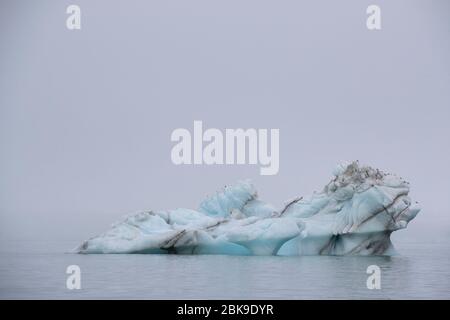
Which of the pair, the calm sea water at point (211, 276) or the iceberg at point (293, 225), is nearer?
the calm sea water at point (211, 276)

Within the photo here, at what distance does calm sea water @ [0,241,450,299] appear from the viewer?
902 cm

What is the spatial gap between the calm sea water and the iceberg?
0.17 meters

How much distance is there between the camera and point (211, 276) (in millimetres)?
9609

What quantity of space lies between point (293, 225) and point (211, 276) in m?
1.36

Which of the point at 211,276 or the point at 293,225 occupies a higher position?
the point at 293,225

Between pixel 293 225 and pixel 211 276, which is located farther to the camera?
pixel 293 225

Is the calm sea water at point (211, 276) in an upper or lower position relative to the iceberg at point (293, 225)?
lower

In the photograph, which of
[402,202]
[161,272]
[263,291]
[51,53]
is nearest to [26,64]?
[51,53]

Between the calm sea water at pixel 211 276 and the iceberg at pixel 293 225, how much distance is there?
0.17 meters

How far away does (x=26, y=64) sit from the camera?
9.65m

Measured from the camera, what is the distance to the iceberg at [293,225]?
10.6 metres

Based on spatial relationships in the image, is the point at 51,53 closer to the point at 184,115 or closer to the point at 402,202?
the point at 184,115

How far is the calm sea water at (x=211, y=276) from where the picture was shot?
902 cm

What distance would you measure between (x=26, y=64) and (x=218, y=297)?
261 cm
